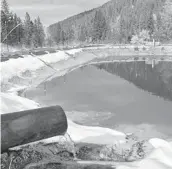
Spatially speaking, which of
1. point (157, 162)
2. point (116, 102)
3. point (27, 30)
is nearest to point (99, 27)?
point (27, 30)

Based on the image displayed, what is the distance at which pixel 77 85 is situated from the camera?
29250mm

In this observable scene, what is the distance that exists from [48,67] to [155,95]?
2277 cm

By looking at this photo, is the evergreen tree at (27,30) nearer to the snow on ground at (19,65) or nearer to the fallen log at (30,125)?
the snow on ground at (19,65)

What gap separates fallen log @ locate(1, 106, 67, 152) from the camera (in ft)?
19.2

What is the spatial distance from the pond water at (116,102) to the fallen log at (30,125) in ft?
26.3

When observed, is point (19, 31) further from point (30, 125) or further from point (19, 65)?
point (30, 125)

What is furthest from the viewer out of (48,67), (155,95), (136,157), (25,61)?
(48,67)

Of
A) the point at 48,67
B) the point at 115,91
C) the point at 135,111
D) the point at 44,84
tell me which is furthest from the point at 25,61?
the point at 135,111

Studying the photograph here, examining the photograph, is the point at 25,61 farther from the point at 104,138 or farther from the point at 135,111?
the point at 104,138

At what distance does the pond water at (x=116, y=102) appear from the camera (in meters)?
15.2

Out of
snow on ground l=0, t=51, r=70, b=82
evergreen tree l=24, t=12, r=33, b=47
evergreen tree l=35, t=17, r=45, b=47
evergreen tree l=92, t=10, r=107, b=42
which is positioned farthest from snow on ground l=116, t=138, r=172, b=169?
evergreen tree l=92, t=10, r=107, b=42

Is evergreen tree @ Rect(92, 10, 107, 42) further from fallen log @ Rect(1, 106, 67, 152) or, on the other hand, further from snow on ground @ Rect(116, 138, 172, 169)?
fallen log @ Rect(1, 106, 67, 152)

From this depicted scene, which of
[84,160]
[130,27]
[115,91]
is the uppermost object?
[130,27]

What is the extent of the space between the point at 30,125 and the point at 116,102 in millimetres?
15121
